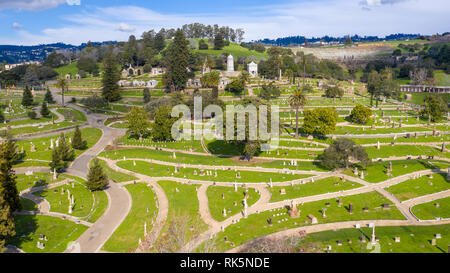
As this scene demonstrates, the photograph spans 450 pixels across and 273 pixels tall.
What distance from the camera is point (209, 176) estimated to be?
57281 mm

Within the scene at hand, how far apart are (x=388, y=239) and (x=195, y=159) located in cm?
3793

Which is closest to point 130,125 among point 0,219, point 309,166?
point 309,166

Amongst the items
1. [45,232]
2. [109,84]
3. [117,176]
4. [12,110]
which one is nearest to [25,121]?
[12,110]

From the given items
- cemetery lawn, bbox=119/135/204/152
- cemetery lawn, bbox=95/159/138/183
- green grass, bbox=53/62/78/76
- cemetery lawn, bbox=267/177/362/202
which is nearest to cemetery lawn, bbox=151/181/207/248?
cemetery lawn, bbox=95/159/138/183

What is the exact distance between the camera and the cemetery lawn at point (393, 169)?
5522 cm

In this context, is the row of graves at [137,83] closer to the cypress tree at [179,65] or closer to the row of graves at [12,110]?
the cypress tree at [179,65]

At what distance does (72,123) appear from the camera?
9444 cm

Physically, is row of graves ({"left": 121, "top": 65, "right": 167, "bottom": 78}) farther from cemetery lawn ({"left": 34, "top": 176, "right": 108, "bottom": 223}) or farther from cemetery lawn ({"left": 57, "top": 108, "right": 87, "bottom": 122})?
cemetery lawn ({"left": 34, "top": 176, "right": 108, "bottom": 223})

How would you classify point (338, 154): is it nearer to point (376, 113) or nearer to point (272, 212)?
point (272, 212)

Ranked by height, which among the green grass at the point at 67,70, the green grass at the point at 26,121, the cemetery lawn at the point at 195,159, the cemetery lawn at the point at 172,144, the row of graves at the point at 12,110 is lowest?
the cemetery lawn at the point at 195,159

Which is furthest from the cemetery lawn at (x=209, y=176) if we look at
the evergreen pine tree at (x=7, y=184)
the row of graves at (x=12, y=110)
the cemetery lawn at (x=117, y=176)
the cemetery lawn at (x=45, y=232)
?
the row of graves at (x=12, y=110)

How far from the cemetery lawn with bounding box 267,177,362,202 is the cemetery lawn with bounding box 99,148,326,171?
20.6 ft

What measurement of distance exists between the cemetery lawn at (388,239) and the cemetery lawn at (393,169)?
49.9 feet
